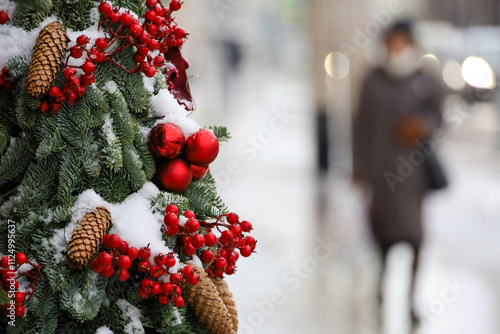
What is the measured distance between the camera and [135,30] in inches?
47.2

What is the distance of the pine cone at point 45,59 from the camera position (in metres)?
1.12

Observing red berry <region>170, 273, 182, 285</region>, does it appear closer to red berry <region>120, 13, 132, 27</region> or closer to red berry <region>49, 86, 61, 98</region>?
red berry <region>49, 86, 61, 98</region>

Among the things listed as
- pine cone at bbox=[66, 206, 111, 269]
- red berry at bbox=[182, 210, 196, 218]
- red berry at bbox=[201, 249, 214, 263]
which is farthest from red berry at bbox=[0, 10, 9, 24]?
red berry at bbox=[201, 249, 214, 263]

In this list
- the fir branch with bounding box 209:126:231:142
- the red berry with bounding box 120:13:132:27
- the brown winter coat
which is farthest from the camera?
the brown winter coat

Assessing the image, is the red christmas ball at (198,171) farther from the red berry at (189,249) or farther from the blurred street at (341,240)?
the blurred street at (341,240)

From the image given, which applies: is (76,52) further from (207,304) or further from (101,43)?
(207,304)

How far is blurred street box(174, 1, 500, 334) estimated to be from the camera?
4281 mm

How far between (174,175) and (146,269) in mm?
218

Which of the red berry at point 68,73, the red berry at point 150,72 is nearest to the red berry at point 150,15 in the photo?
the red berry at point 150,72

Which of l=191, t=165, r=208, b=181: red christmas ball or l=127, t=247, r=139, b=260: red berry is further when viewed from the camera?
l=191, t=165, r=208, b=181: red christmas ball

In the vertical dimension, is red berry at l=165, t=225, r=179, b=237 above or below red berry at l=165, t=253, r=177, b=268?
above

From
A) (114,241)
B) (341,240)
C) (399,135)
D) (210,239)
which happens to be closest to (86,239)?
Result: (114,241)

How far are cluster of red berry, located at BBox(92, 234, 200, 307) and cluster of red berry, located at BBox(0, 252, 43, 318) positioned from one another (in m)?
0.13

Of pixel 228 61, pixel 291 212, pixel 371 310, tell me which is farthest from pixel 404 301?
pixel 228 61
